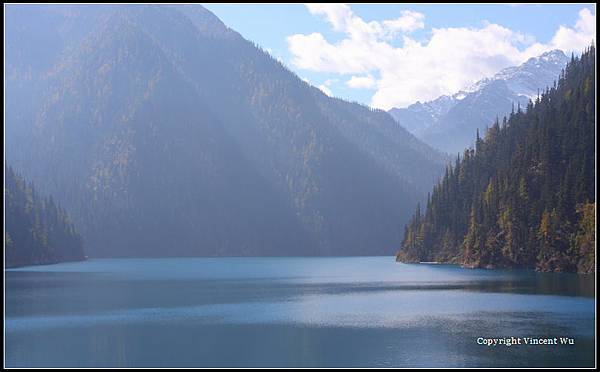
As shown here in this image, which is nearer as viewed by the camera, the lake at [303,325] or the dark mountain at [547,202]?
the lake at [303,325]

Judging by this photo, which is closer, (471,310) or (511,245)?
(471,310)

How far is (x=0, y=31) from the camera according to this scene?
71.8 m

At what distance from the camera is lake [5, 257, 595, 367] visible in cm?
5822

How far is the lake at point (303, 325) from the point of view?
191ft

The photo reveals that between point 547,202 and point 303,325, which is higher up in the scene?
point 547,202

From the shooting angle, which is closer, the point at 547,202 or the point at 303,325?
the point at 303,325

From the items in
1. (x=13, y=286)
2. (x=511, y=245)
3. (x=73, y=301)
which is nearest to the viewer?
(x=73, y=301)

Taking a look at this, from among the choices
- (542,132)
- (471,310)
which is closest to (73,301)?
(471,310)

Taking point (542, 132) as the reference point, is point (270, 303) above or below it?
below

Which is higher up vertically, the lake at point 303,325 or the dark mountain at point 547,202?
the dark mountain at point 547,202

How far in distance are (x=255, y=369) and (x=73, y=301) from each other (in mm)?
55207

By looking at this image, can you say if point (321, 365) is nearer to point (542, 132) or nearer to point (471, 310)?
point (471, 310)

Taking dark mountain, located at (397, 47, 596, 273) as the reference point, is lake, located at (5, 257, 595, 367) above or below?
below

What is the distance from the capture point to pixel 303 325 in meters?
75.8
